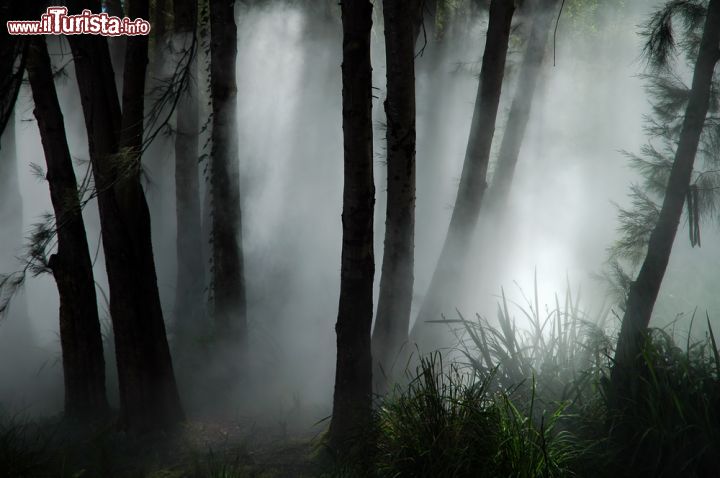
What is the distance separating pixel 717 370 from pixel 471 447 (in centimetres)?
185

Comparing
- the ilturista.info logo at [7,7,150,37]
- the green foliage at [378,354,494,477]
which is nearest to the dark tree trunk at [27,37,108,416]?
the ilturista.info logo at [7,7,150,37]

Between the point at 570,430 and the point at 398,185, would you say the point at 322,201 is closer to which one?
the point at 398,185

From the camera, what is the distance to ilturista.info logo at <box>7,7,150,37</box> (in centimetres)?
567

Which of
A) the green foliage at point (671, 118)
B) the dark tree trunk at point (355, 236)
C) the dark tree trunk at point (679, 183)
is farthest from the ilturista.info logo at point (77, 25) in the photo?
the dark tree trunk at point (679, 183)

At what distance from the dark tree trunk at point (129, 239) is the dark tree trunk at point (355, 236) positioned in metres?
1.99

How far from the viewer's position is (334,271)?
43.2 ft

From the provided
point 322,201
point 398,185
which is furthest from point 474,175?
point 322,201

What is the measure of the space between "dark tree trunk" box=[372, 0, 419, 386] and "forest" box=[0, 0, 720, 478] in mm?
22

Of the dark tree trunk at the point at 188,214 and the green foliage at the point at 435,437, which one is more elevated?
the dark tree trunk at the point at 188,214

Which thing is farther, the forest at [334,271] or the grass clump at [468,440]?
the forest at [334,271]

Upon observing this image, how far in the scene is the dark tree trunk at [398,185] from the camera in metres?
6.16

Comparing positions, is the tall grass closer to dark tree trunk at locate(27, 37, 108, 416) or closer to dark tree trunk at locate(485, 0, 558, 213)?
dark tree trunk at locate(27, 37, 108, 416)

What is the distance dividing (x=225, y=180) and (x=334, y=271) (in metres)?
5.51

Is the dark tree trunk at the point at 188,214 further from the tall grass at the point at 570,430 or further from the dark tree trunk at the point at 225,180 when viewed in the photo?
the tall grass at the point at 570,430
